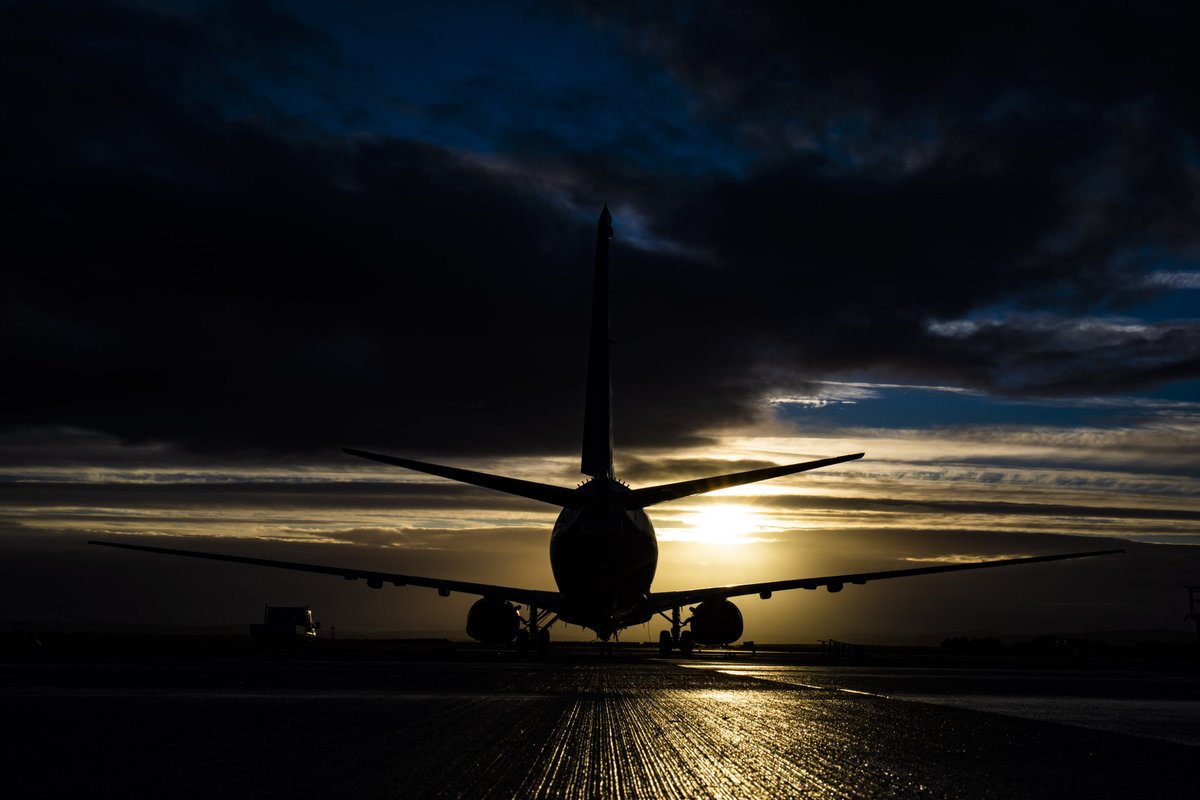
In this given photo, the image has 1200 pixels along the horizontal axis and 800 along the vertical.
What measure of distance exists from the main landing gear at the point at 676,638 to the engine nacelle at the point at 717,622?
1411mm

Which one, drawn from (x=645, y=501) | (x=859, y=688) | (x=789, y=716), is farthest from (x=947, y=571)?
(x=789, y=716)

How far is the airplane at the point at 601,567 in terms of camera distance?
121 ft

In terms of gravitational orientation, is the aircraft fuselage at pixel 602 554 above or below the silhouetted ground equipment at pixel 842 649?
above

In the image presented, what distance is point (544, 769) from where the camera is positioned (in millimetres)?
8391

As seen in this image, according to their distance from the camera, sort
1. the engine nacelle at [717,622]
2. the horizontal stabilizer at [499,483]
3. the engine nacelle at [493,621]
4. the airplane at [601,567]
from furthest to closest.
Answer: the engine nacelle at [717,622] → the engine nacelle at [493,621] → the airplane at [601,567] → the horizontal stabilizer at [499,483]

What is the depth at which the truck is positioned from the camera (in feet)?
208

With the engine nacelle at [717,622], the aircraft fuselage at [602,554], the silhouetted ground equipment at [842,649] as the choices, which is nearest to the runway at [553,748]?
the aircraft fuselage at [602,554]

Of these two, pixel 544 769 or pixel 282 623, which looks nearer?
pixel 544 769

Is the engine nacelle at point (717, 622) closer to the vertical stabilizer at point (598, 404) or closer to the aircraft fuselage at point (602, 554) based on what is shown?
the aircraft fuselage at point (602, 554)

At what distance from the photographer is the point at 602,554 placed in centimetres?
3850

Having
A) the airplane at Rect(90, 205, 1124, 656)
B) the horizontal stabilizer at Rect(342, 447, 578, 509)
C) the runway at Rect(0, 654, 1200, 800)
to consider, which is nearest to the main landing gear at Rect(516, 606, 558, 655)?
the airplane at Rect(90, 205, 1124, 656)

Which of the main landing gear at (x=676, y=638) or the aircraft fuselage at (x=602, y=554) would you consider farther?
the main landing gear at (x=676, y=638)

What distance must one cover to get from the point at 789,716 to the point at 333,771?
7.51 meters

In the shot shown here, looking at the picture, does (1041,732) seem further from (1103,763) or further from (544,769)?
(544,769)
